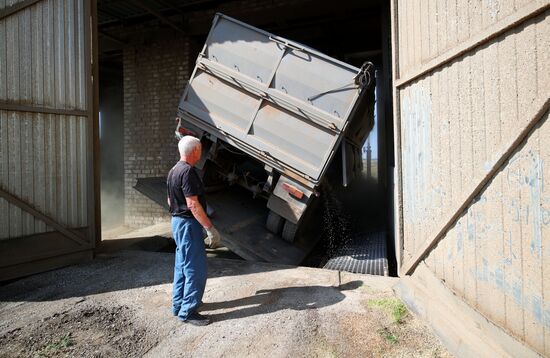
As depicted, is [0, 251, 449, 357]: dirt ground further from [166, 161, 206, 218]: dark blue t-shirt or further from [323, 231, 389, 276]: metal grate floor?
[166, 161, 206, 218]: dark blue t-shirt

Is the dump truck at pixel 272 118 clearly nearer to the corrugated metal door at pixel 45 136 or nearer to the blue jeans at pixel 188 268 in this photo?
the corrugated metal door at pixel 45 136

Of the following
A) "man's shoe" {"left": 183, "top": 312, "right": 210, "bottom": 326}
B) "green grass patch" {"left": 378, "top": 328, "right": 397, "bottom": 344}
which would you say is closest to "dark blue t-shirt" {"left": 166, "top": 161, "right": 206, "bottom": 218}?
"man's shoe" {"left": 183, "top": 312, "right": 210, "bottom": 326}

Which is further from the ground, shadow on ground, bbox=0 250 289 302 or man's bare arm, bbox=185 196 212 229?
man's bare arm, bbox=185 196 212 229

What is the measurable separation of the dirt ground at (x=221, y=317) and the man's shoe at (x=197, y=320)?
2.2 inches

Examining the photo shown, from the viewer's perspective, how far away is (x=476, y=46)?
260 cm

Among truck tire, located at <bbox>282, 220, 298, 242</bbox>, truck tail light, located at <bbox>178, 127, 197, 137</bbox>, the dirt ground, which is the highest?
truck tail light, located at <bbox>178, 127, 197, 137</bbox>

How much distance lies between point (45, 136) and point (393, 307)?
4.78 meters

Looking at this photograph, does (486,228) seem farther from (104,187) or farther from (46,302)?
(104,187)

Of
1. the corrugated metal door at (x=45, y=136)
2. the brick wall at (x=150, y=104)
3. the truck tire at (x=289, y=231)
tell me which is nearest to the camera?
the corrugated metal door at (x=45, y=136)

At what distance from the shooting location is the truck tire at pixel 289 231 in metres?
5.14

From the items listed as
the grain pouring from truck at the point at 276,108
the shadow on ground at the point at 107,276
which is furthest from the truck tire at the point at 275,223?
the shadow on ground at the point at 107,276

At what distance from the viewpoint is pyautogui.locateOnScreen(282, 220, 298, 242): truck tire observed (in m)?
5.14

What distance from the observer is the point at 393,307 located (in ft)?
10.8

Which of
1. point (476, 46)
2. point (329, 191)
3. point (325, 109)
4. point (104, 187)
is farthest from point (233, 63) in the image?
point (104, 187)
